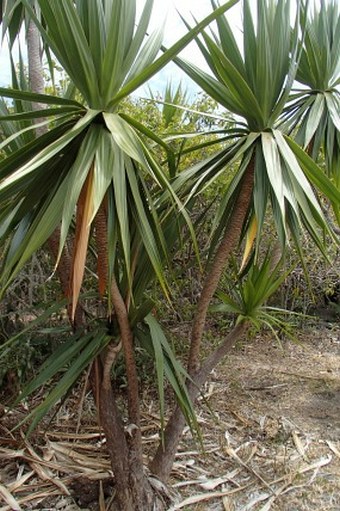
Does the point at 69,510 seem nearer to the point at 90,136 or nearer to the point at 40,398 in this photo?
the point at 40,398

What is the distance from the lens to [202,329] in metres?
2.51

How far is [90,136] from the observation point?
5.46ft

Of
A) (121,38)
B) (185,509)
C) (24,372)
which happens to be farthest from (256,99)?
(24,372)

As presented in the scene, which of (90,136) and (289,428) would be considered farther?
(289,428)

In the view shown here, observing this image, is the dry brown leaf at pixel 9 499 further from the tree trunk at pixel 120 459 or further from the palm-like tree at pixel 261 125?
the palm-like tree at pixel 261 125

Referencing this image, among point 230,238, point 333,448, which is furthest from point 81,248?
point 333,448

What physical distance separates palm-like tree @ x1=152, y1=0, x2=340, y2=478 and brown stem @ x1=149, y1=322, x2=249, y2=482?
61cm

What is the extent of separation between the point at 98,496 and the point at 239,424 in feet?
4.46

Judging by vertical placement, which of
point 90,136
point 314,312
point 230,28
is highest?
point 230,28

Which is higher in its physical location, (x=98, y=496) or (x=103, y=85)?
(x=103, y=85)

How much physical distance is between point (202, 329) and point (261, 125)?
104 cm

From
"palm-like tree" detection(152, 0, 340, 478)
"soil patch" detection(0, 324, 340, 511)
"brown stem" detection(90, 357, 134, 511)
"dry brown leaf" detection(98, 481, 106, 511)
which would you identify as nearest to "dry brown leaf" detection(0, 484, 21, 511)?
"soil patch" detection(0, 324, 340, 511)

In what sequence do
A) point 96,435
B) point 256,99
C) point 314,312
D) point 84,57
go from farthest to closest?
1. point 314,312
2. point 96,435
3. point 256,99
4. point 84,57

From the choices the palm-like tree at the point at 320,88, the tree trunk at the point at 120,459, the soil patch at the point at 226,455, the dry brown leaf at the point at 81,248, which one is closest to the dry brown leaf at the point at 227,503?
the soil patch at the point at 226,455
